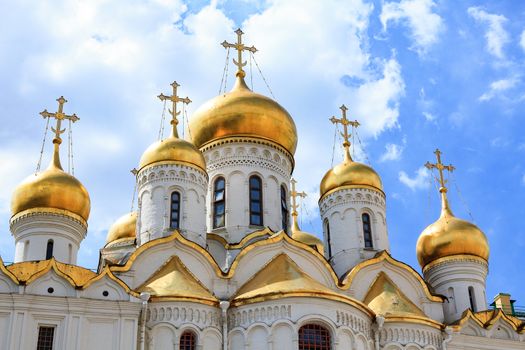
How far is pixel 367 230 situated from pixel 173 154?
5727mm

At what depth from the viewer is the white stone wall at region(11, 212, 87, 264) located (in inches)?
820

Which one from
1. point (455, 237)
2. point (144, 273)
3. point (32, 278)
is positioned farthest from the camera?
point (455, 237)

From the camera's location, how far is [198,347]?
1686cm

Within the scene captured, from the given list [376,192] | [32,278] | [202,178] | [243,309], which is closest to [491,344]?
[376,192]

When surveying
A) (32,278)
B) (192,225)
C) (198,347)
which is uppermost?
(192,225)

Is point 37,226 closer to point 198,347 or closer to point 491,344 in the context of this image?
point 198,347

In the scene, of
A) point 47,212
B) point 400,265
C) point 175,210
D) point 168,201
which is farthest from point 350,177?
point 47,212

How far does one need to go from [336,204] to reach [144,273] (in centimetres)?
637

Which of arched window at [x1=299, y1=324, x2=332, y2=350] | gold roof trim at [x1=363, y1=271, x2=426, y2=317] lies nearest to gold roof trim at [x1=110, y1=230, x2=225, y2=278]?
arched window at [x1=299, y1=324, x2=332, y2=350]

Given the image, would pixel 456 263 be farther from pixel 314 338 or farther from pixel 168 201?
pixel 168 201

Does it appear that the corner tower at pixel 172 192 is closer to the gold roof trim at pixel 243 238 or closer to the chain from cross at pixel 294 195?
the gold roof trim at pixel 243 238

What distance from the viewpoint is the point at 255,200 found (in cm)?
2241

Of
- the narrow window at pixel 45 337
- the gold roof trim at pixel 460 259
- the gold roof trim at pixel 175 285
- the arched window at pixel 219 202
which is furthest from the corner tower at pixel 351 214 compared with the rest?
the narrow window at pixel 45 337

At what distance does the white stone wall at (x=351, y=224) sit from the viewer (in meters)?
21.8
